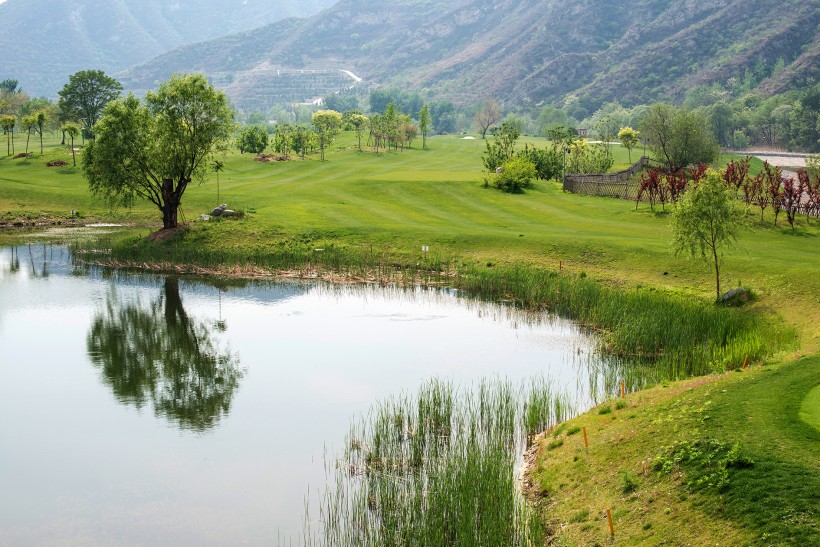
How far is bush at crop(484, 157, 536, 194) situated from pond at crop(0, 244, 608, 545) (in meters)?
33.6

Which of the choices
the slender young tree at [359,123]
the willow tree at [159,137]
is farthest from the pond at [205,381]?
the slender young tree at [359,123]

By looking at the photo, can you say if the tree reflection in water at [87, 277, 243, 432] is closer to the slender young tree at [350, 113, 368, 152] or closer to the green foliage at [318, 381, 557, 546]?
the green foliage at [318, 381, 557, 546]

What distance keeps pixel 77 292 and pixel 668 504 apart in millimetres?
41073

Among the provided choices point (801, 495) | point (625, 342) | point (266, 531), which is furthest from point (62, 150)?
point (801, 495)

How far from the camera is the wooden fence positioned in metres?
78.1

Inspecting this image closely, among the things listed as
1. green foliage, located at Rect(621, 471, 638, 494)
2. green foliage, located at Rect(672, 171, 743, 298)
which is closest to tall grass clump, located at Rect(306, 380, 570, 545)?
green foliage, located at Rect(621, 471, 638, 494)

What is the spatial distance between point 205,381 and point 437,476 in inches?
577

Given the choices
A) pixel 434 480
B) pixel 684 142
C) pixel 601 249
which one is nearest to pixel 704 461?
pixel 434 480

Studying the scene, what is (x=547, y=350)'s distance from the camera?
37.9 meters

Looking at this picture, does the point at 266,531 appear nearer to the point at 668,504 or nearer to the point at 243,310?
the point at 668,504

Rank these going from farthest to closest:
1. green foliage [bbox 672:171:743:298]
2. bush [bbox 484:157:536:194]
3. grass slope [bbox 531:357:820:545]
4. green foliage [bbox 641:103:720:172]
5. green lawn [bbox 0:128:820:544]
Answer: green foliage [bbox 641:103:720:172] < bush [bbox 484:157:536:194] < green foliage [bbox 672:171:743:298] < green lawn [bbox 0:128:820:544] < grass slope [bbox 531:357:820:545]

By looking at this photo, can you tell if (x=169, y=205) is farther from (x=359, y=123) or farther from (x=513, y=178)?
(x=359, y=123)

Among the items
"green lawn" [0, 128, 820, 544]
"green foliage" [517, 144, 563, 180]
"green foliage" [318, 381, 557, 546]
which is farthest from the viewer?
"green foliage" [517, 144, 563, 180]

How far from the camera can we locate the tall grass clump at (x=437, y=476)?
20234 millimetres
